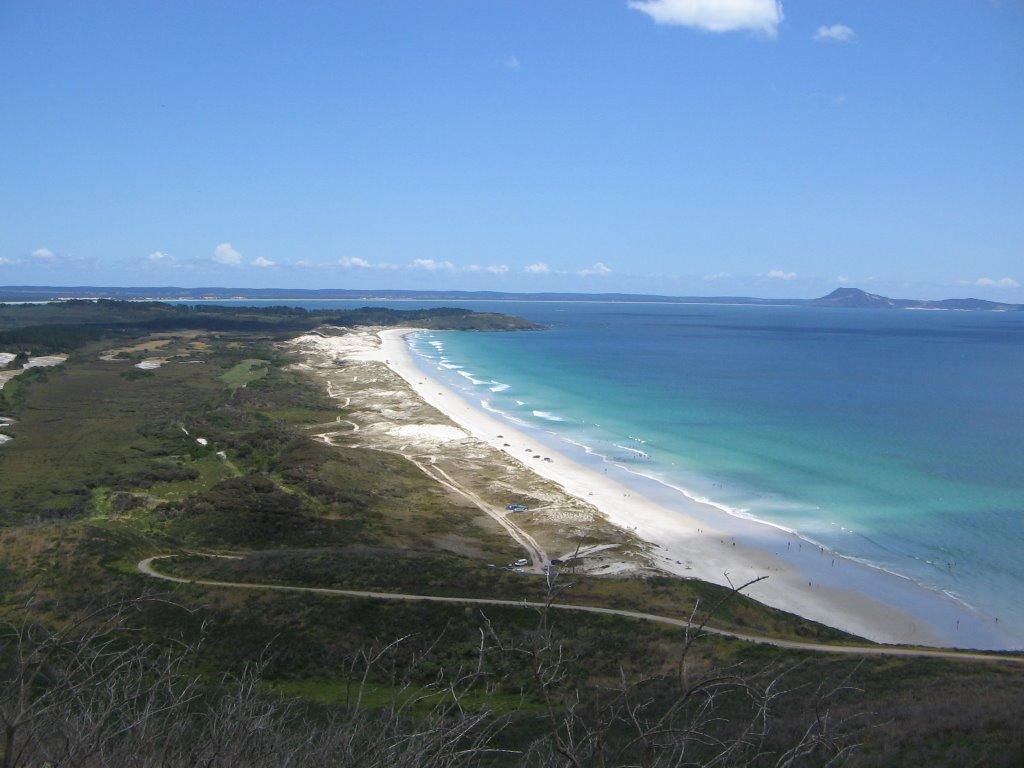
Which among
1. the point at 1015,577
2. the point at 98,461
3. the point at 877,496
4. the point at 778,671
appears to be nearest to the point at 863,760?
the point at 778,671

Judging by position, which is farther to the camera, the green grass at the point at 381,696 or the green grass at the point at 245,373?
the green grass at the point at 245,373

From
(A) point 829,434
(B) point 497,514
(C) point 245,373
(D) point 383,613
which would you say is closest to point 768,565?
(B) point 497,514

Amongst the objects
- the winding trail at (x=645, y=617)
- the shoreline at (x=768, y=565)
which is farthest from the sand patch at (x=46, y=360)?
the winding trail at (x=645, y=617)

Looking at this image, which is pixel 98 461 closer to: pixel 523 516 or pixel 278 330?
pixel 523 516

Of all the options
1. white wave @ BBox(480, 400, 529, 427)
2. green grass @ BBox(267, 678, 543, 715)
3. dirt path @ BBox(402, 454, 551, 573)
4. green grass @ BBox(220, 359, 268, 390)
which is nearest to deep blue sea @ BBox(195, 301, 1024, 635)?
white wave @ BBox(480, 400, 529, 427)

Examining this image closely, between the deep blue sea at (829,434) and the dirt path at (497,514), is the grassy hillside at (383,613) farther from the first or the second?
the deep blue sea at (829,434)

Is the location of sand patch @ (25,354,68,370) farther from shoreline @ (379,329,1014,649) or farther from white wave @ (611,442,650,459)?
white wave @ (611,442,650,459)
